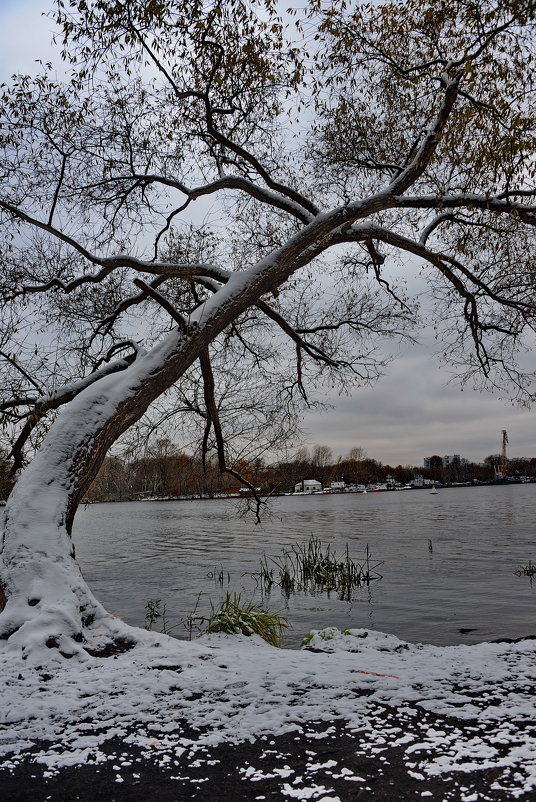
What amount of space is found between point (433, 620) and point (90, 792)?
8.74 meters

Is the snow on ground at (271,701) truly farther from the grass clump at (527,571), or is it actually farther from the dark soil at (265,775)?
the grass clump at (527,571)

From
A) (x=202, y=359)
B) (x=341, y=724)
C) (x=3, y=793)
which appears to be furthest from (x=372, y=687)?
(x=202, y=359)

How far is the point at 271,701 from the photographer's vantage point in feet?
12.4

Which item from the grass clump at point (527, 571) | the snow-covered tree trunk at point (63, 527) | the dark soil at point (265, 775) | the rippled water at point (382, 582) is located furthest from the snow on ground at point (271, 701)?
the grass clump at point (527, 571)

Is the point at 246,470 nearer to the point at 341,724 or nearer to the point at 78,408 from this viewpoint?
the point at 78,408

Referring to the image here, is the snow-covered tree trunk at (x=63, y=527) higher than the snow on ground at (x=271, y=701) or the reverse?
higher

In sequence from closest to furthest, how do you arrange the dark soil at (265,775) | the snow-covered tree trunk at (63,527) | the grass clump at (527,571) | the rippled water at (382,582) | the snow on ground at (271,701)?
1. the dark soil at (265,775)
2. the snow on ground at (271,701)
3. the snow-covered tree trunk at (63,527)
4. the rippled water at (382,582)
5. the grass clump at (527,571)

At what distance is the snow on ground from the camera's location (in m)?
3.06

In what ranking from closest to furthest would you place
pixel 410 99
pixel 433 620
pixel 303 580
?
1. pixel 410 99
2. pixel 433 620
3. pixel 303 580

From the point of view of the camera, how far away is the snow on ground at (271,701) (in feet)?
10.0

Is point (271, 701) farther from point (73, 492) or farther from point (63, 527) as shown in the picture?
point (73, 492)

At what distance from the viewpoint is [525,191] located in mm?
8328

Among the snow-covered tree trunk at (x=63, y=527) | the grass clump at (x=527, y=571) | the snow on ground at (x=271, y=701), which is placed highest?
the snow-covered tree trunk at (x=63, y=527)

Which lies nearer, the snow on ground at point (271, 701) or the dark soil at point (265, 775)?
the dark soil at point (265, 775)
